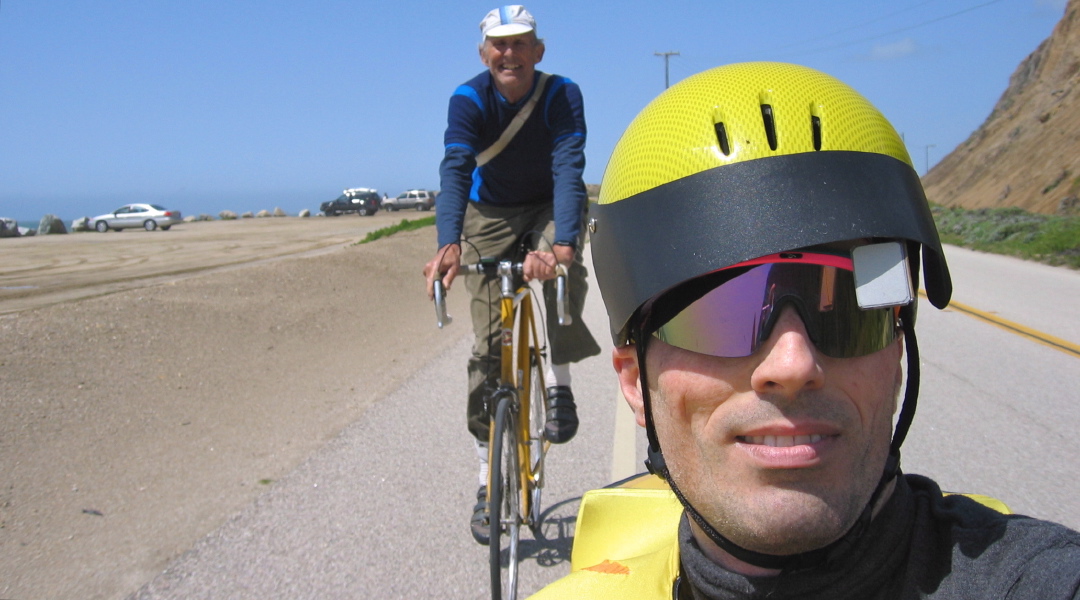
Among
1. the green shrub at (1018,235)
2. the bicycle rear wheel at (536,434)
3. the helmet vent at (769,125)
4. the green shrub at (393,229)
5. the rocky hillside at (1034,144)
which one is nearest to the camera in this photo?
the helmet vent at (769,125)

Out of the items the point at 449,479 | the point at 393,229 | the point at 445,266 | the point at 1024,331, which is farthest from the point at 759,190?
the point at 393,229

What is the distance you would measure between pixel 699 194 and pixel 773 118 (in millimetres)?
172

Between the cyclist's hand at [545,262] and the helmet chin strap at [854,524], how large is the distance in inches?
86.3

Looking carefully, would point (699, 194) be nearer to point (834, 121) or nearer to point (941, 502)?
point (834, 121)

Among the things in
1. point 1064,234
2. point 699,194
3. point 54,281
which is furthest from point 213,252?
point 699,194

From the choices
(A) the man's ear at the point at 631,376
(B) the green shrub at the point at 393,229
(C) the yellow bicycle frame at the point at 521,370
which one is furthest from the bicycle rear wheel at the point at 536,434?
(B) the green shrub at the point at 393,229

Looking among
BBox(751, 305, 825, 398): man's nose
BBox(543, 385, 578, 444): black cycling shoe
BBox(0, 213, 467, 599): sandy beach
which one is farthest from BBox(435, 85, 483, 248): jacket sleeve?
BBox(751, 305, 825, 398): man's nose

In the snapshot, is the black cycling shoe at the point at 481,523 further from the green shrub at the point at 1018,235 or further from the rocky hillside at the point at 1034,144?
the rocky hillside at the point at 1034,144

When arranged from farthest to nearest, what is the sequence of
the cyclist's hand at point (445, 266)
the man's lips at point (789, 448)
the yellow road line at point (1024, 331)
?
the yellow road line at point (1024, 331)
the cyclist's hand at point (445, 266)
the man's lips at point (789, 448)

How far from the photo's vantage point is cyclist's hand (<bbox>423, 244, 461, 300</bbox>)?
3576 millimetres

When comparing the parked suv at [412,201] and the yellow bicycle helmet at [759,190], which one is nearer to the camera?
the yellow bicycle helmet at [759,190]

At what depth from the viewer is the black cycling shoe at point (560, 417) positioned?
4340 millimetres

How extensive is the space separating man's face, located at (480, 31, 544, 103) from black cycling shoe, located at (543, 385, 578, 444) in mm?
1532

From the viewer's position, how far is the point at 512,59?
3.83 m
